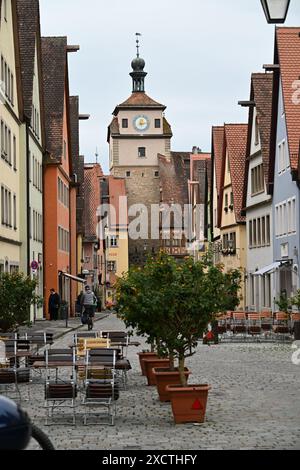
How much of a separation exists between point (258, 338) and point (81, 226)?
40449 millimetres

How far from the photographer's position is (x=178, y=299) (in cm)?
1374

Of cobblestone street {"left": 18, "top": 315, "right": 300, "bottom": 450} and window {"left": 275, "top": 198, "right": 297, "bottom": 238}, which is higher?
window {"left": 275, "top": 198, "right": 297, "bottom": 238}

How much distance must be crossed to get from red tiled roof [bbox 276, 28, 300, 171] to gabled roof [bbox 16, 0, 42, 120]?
10878mm

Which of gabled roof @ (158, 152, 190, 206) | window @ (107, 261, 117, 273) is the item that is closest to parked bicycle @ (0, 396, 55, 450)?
window @ (107, 261, 117, 273)

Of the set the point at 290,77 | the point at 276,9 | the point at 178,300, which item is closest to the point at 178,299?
the point at 178,300

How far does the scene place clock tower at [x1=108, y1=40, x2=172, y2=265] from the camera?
433 feet

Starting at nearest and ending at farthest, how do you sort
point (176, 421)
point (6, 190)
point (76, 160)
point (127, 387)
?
point (176, 421) < point (127, 387) < point (6, 190) < point (76, 160)

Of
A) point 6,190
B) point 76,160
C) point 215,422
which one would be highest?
point 76,160

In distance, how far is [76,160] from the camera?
68.6 metres

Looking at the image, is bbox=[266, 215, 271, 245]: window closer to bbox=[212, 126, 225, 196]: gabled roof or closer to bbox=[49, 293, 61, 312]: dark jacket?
bbox=[49, 293, 61, 312]: dark jacket

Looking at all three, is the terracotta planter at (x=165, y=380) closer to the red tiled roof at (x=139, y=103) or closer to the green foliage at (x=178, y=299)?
the green foliage at (x=178, y=299)

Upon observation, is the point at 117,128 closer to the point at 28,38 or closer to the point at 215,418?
the point at 28,38

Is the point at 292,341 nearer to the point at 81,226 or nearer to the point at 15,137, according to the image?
the point at 15,137
